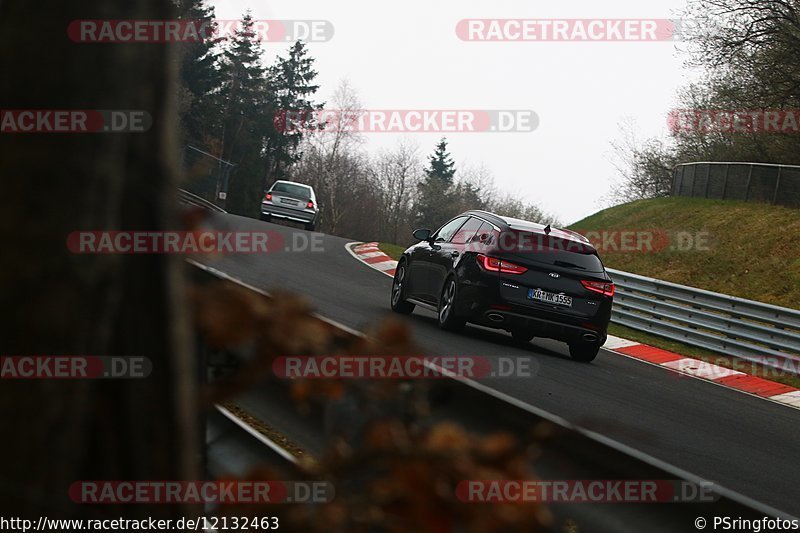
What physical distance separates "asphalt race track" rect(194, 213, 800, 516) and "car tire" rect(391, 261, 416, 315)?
0.44ft

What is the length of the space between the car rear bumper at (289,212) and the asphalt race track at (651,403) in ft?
61.5

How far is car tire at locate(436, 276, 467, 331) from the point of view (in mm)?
12867

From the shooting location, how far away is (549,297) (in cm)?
1238

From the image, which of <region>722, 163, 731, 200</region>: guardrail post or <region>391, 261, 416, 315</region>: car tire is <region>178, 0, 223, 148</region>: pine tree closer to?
<region>722, 163, 731, 200</region>: guardrail post

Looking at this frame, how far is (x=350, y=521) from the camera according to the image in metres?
1.89

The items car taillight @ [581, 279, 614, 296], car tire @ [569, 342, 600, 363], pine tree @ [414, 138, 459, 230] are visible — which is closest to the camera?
car taillight @ [581, 279, 614, 296]

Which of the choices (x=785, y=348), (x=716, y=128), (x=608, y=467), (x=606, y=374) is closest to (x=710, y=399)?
(x=606, y=374)

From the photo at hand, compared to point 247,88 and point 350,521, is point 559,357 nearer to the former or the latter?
point 350,521

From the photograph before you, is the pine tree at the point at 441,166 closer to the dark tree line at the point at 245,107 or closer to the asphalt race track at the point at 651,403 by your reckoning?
the dark tree line at the point at 245,107

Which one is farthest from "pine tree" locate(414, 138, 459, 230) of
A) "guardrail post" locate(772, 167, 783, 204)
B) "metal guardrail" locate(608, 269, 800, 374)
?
"metal guardrail" locate(608, 269, 800, 374)

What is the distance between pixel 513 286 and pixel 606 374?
60.5 inches

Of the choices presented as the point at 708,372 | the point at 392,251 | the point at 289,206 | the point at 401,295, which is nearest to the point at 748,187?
the point at 392,251

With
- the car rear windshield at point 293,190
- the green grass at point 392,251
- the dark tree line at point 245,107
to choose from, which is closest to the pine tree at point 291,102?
the dark tree line at point 245,107

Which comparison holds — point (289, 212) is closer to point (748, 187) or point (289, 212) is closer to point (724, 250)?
point (724, 250)
